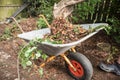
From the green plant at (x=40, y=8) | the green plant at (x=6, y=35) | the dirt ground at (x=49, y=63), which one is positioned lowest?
the dirt ground at (x=49, y=63)

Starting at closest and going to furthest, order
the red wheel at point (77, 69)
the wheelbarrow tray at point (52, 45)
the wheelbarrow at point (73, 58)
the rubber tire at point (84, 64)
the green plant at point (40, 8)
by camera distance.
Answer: the wheelbarrow tray at point (52, 45), the wheelbarrow at point (73, 58), the rubber tire at point (84, 64), the red wheel at point (77, 69), the green plant at point (40, 8)

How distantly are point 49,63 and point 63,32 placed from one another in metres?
0.72

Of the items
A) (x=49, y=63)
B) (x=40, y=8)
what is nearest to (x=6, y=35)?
(x=40, y=8)

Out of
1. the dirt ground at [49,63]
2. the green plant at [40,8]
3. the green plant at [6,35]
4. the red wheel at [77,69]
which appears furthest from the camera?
the green plant at [40,8]

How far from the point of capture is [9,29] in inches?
171

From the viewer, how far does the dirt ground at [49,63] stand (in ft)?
9.88

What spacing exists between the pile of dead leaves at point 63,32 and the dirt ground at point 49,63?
1.83 ft

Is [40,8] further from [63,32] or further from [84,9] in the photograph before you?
[63,32]

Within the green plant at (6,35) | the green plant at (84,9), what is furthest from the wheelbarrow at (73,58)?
the green plant at (6,35)

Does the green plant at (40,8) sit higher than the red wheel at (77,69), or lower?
higher

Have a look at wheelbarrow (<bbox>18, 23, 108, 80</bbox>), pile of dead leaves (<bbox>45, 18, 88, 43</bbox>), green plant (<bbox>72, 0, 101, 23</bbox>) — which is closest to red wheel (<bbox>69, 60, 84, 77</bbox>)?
wheelbarrow (<bbox>18, 23, 108, 80</bbox>)

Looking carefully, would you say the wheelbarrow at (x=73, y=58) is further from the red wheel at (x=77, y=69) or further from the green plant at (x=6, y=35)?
the green plant at (x=6, y=35)

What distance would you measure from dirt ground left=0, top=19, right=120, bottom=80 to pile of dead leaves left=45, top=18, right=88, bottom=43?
1.83 feet

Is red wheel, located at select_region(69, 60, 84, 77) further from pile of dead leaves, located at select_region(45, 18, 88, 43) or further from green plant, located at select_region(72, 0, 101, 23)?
green plant, located at select_region(72, 0, 101, 23)
